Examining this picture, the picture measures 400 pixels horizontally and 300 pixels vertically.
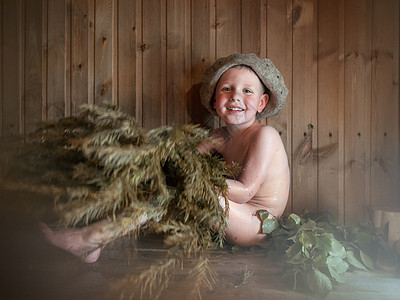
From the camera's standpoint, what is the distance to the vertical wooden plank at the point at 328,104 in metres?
1.86

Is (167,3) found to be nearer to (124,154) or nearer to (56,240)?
(124,154)

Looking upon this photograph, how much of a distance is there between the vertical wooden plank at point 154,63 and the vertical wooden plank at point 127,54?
0.06 metres

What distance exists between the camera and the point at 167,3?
1.86m

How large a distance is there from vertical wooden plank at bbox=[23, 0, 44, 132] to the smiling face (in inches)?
44.2

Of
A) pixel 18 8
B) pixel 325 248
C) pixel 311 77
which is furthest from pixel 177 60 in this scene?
pixel 325 248

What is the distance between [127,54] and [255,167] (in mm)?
1065

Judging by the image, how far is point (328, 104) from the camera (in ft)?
6.15

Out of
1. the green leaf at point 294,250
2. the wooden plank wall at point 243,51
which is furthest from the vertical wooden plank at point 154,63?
the green leaf at point 294,250

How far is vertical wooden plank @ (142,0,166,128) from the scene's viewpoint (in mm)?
1867

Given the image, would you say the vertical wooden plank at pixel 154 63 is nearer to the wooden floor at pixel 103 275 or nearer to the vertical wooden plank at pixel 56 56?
the vertical wooden plank at pixel 56 56

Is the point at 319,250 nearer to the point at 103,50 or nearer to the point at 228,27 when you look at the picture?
the point at 228,27

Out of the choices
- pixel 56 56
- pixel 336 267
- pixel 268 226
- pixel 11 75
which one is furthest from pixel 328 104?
pixel 11 75

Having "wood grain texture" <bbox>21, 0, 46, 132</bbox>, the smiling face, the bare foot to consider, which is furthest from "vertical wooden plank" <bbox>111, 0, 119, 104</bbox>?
the bare foot

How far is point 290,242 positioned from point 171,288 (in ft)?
2.02
